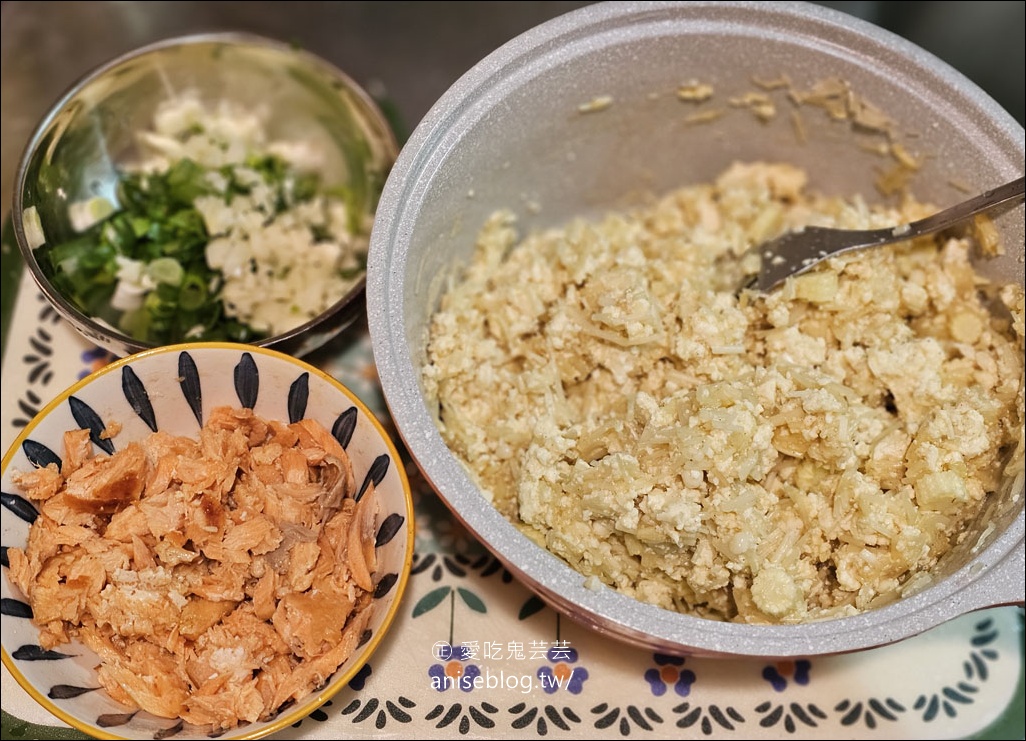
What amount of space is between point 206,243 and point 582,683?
100 cm

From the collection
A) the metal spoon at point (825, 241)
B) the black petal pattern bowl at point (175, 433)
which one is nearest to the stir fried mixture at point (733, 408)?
the metal spoon at point (825, 241)

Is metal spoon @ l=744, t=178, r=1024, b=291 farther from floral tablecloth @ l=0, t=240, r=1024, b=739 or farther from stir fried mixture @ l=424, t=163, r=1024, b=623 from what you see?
floral tablecloth @ l=0, t=240, r=1024, b=739

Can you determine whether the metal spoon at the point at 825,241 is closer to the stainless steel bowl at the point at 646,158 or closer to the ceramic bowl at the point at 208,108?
the stainless steel bowl at the point at 646,158

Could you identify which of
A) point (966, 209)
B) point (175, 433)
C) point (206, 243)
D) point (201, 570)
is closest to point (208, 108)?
point (206, 243)

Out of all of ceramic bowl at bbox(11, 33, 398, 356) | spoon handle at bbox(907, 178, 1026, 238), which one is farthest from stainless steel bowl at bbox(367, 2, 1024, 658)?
ceramic bowl at bbox(11, 33, 398, 356)

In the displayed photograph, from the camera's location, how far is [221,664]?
3.95 feet

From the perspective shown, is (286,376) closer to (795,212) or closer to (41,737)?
(41,737)

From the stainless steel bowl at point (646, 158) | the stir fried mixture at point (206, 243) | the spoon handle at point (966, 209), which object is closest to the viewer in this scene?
the stainless steel bowl at point (646, 158)

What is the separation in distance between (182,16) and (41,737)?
1.39 m

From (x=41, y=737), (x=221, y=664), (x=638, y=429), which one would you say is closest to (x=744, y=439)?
(x=638, y=429)

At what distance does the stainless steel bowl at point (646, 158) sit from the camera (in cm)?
115

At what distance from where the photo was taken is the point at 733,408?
4.10 ft

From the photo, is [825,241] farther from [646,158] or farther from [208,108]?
[208,108]

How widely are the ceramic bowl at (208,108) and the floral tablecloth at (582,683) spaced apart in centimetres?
27
